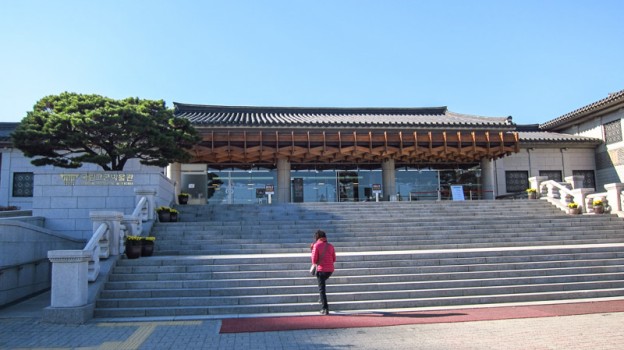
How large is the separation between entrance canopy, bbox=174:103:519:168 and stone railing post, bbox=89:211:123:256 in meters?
10.4

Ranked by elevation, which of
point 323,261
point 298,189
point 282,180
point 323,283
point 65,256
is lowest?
point 323,283

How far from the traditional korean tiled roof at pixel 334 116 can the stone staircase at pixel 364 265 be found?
27.2 feet

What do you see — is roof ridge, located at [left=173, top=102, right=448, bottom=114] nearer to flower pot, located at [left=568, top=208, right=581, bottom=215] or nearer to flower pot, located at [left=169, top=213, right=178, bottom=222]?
flower pot, located at [left=169, top=213, right=178, bottom=222]

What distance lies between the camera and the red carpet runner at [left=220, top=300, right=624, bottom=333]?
7.79 meters

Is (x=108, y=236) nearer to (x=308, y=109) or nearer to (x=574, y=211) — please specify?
(x=574, y=211)

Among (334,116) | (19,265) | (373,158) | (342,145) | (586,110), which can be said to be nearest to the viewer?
(19,265)

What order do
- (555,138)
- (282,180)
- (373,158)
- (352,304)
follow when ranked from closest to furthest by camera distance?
(352,304), (282,180), (373,158), (555,138)

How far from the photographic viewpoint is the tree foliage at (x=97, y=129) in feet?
46.4

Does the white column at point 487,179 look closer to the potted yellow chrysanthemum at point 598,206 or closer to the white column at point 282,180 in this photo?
the potted yellow chrysanthemum at point 598,206

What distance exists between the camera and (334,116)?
28297 mm

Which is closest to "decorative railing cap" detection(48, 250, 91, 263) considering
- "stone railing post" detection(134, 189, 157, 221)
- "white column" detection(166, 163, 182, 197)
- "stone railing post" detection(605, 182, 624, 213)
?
"stone railing post" detection(134, 189, 157, 221)

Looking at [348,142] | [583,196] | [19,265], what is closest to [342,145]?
[348,142]

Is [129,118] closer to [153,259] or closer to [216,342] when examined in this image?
[153,259]

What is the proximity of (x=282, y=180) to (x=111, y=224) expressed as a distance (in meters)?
12.6
